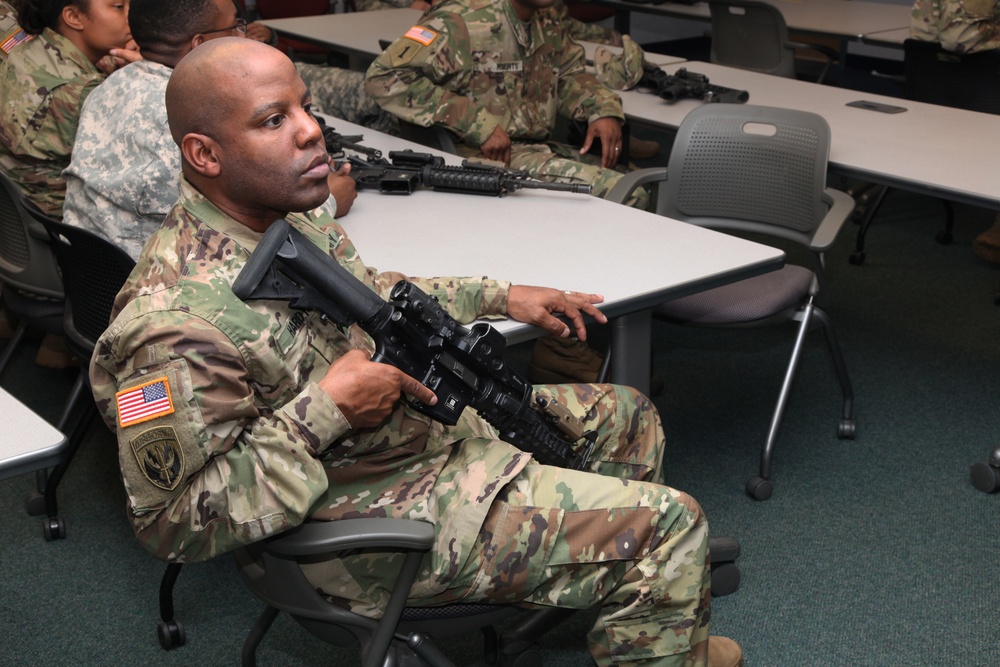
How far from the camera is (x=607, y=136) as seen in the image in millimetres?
3445

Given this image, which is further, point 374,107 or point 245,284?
point 374,107

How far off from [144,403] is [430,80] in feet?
7.36

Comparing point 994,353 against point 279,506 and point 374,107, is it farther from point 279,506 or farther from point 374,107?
point 279,506

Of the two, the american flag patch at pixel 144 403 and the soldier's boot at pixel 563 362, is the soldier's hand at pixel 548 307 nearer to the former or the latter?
the american flag patch at pixel 144 403

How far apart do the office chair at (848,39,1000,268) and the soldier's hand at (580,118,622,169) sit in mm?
1222

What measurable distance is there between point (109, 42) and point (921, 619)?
8.25 ft

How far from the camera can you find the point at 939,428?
294 centimetres

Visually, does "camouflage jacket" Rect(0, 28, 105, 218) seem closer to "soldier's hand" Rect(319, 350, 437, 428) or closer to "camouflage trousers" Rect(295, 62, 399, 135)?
"camouflage trousers" Rect(295, 62, 399, 135)

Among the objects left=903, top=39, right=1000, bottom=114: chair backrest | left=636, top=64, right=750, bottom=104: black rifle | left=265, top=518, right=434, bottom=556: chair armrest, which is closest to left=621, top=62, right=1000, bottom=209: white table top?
left=636, top=64, right=750, bottom=104: black rifle

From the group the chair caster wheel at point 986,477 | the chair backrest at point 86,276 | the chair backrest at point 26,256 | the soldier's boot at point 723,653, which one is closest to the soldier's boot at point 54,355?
the chair backrest at point 26,256

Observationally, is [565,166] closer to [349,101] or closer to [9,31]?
[349,101]

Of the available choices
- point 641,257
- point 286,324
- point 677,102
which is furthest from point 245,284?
point 677,102


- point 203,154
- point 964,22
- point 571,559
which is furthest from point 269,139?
point 964,22

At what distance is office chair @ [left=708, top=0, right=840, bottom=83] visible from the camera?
14.9 ft
